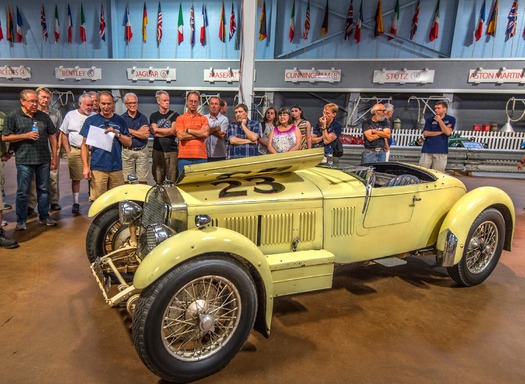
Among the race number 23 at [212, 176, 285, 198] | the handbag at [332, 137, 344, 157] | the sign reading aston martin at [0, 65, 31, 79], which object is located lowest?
the race number 23 at [212, 176, 285, 198]

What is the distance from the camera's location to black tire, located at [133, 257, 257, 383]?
1993mm

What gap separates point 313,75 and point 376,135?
9.14 meters

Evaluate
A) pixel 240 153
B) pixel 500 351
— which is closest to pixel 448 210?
pixel 500 351

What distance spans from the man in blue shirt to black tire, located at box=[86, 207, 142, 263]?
17.1ft

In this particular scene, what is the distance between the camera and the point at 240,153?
5027 mm

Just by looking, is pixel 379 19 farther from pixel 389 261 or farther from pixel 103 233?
pixel 103 233

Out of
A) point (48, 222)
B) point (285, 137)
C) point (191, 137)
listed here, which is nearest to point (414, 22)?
point (285, 137)

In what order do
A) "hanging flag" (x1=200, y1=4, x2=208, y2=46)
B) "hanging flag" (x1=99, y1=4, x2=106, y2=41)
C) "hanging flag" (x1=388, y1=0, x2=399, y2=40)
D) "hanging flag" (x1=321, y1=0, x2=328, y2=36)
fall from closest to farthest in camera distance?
"hanging flag" (x1=388, y1=0, x2=399, y2=40)
"hanging flag" (x1=321, y1=0, x2=328, y2=36)
"hanging flag" (x1=200, y1=4, x2=208, y2=46)
"hanging flag" (x1=99, y1=4, x2=106, y2=41)

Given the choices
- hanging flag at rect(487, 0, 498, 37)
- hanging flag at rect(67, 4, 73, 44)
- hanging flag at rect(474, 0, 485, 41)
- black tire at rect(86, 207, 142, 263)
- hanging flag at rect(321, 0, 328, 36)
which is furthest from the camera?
hanging flag at rect(67, 4, 73, 44)

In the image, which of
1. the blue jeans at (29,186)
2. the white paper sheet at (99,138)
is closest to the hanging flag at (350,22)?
the white paper sheet at (99,138)

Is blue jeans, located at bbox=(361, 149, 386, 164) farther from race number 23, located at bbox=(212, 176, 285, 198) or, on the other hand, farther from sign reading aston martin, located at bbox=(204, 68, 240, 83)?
sign reading aston martin, located at bbox=(204, 68, 240, 83)

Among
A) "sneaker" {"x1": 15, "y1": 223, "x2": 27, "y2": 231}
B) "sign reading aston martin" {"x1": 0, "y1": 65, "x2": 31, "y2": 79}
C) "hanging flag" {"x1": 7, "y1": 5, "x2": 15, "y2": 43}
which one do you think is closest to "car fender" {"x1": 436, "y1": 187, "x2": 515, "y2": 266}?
"sneaker" {"x1": 15, "y1": 223, "x2": 27, "y2": 231}

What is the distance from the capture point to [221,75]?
1434cm

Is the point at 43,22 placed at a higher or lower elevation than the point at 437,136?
higher
